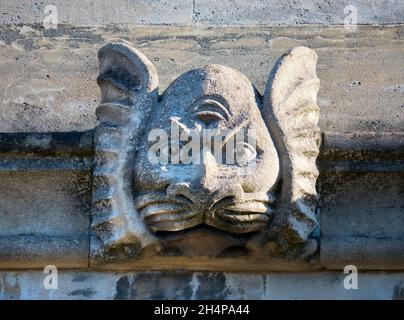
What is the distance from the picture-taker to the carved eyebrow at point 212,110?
16.9 ft

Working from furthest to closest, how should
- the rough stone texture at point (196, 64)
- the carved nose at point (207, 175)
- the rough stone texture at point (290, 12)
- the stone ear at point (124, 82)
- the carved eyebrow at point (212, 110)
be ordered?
the rough stone texture at point (290, 12)
the rough stone texture at point (196, 64)
the stone ear at point (124, 82)
the carved eyebrow at point (212, 110)
the carved nose at point (207, 175)

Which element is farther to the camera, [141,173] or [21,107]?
[21,107]

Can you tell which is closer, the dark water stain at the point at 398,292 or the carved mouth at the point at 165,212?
the carved mouth at the point at 165,212

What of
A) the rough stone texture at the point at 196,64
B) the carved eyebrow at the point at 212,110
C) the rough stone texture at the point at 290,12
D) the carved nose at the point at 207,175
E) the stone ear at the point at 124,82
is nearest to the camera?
the carved nose at the point at 207,175

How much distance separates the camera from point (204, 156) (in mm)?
5074

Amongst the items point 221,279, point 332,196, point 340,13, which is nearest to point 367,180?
point 332,196

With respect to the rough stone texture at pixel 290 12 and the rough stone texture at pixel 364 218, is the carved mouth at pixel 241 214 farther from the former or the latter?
the rough stone texture at pixel 290 12

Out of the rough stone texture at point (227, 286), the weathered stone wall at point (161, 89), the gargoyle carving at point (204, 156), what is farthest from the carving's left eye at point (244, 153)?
the rough stone texture at point (227, 286)

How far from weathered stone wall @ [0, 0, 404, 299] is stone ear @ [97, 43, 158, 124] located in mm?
108

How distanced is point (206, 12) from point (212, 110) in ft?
4.83

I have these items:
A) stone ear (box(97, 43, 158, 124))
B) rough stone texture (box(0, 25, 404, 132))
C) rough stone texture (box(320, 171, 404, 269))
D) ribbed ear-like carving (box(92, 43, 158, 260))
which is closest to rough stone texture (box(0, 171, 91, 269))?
ribbed ear-like carving (box(92, 43, 158, 260))

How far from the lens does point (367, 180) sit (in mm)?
5352
